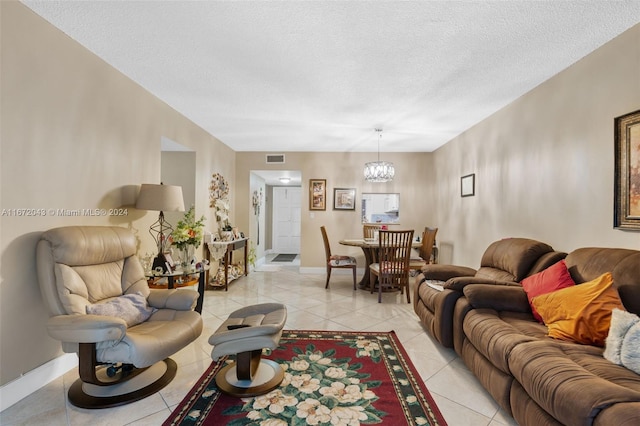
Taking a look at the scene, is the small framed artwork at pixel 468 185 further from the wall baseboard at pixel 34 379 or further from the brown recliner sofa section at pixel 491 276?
the wall baseboard at pixel 34 379

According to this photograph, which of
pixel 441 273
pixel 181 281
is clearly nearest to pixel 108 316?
pixel 181 281

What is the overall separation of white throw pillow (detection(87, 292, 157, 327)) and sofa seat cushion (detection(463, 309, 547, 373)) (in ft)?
8.00

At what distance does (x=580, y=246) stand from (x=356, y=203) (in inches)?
160

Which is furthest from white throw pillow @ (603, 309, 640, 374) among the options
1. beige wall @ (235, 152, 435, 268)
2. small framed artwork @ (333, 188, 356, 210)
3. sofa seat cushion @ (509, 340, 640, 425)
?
small framed artwork @ (333, 188, 356, 210)

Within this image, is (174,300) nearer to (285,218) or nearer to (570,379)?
(570,379)

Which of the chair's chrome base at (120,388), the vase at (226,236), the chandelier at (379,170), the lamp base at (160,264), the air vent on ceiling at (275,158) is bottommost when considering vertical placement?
the chair's chrome base at (120,388)

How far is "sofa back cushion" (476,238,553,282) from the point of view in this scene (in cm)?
276

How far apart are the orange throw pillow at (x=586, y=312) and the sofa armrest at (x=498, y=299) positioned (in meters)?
0.34

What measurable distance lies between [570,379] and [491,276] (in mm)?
1784

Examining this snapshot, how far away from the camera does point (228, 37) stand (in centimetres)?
235

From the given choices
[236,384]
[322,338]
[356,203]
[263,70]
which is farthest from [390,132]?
[236,384]

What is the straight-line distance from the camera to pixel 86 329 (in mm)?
1833

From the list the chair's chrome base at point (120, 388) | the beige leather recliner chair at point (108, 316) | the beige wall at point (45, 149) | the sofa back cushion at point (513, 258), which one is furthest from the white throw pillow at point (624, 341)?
the beige wall at point (45, 149)

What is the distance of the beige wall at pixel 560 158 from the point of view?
7.54 ft
